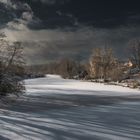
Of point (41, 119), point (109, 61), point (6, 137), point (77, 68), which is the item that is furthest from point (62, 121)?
point (77, 68)

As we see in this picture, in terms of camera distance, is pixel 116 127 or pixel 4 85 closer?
pixel 116 127

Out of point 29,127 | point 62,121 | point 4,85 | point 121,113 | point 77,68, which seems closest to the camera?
point 29,127

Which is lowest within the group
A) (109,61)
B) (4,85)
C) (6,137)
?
(6,137)

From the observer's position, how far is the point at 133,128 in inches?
421

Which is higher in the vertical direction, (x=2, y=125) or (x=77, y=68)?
(x=77, y=68)

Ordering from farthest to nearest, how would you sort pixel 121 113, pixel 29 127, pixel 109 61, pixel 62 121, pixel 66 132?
pixel 109 61 → pixel 121 113 → pixel 62 121 → pixel 29 127 → pixel 66 132

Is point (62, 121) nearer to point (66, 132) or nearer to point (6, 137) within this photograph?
point (66, 132)

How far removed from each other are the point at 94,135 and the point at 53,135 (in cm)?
118

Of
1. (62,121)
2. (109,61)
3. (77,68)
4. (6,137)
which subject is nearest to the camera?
(6,137)

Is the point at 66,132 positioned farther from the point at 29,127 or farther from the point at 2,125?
the point at 2,125

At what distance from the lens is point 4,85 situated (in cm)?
2117

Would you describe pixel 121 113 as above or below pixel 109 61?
below

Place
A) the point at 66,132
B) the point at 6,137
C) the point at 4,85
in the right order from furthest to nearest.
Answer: the point at 4,85 < the point at 66,132 < the point at 6,137

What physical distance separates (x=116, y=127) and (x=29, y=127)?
9.27 feet
